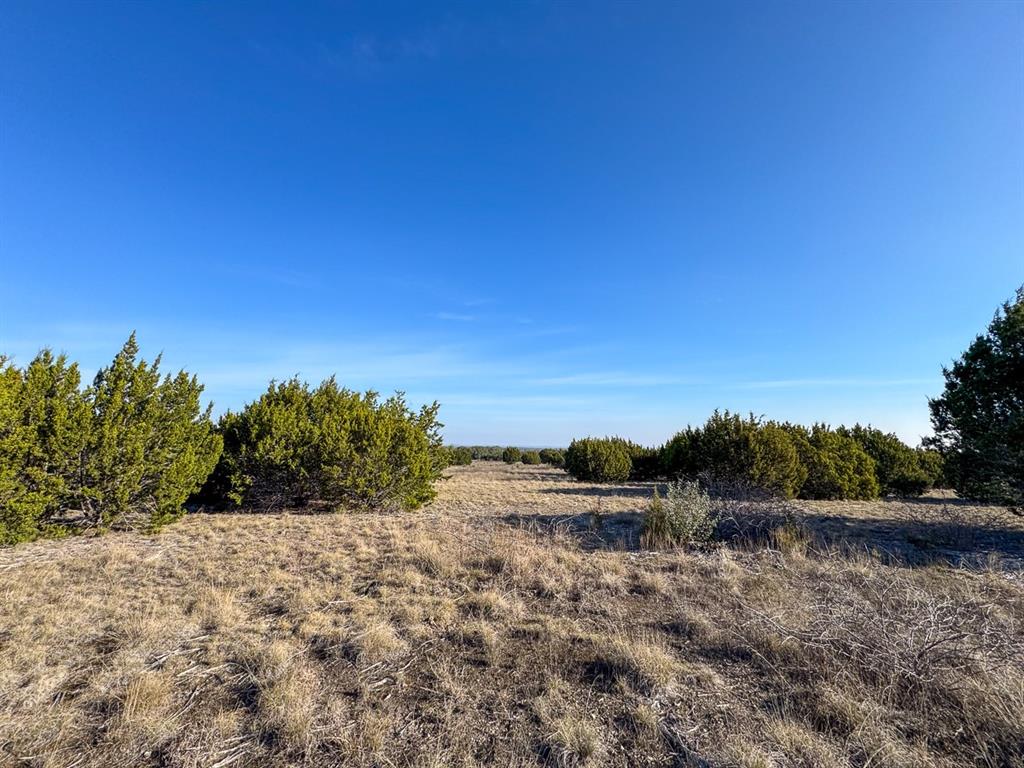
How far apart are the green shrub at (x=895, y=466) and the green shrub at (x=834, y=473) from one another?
178 cm

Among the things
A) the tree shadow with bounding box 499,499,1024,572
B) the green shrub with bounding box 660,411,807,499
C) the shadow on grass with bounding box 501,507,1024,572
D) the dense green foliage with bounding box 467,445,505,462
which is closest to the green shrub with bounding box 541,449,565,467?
the dense green foliage with bounding box 467,445,505,462

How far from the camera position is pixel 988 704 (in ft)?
9.20

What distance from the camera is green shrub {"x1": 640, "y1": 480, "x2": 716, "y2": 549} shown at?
26.2ft

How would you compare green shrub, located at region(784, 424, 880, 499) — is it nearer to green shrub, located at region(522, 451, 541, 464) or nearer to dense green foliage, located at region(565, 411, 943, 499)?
Answer: dense green foliage, located at region(565, 411, 943, 499)

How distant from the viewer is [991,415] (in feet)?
30.2

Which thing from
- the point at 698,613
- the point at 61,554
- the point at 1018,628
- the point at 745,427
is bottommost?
the point at 61,554

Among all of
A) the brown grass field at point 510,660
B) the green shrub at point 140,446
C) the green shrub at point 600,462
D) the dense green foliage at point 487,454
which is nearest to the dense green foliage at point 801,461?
the green shrub at point 600,462

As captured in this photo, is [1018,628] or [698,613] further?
[698,613]

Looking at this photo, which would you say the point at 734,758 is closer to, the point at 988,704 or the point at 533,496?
the point at 988,704

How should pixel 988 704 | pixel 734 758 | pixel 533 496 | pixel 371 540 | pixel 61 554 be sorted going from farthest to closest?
pixel 533 496
pixel 371 540
pixel 61 554
pixel 988 704
pixel 734 758

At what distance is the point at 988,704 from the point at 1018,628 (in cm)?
182

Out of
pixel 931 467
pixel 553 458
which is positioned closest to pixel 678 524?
pixel 931 467

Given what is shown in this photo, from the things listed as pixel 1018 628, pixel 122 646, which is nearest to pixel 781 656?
pixel 1018 628

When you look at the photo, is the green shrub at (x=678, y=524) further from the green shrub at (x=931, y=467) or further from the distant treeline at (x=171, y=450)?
the green shrub at (x=931, y=467)
